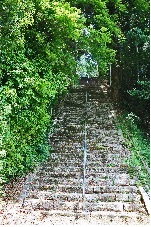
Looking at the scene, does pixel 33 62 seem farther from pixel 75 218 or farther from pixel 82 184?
pixel 75 218

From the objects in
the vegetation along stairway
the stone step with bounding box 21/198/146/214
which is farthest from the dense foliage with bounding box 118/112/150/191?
the stone step with bounding box 21/198/146/214

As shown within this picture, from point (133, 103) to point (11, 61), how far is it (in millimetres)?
8427

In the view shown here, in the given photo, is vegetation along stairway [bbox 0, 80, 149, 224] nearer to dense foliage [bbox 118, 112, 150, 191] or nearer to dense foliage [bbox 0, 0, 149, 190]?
dense foliage [bbox 118, 112, 150, 191]

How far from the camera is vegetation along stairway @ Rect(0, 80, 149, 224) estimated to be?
6770 millimetres

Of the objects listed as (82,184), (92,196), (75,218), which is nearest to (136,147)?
(82,184)

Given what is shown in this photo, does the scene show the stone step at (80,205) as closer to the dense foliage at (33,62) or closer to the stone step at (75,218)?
the stone step at (75,218)

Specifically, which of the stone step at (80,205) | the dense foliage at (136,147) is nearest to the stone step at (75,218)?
the stone step at (80,205)

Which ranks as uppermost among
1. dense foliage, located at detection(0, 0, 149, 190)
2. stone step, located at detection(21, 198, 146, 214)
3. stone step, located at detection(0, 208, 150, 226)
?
Answer: dense foliage, located at detection(0, 0, 149, 190)

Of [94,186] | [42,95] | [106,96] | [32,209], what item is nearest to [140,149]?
[94,186]

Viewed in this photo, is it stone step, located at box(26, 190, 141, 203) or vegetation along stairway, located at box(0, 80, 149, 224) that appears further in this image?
stone step, located at box(26, 190, 141, 203)

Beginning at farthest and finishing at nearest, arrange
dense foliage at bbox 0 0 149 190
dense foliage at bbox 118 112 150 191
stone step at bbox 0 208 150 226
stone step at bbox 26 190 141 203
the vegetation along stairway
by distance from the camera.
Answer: dense foliage at bbox 118 112 150 191 < dense foliage at bbox 0 0 149 190 < stone step at bbox 26 190 141 203 < the vegetation along stairway < stone step at bbox 0 208 150 226

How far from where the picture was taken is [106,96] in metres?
18.7

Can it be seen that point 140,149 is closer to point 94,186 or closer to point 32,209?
point 94,186

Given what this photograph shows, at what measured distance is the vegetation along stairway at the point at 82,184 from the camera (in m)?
6.77
